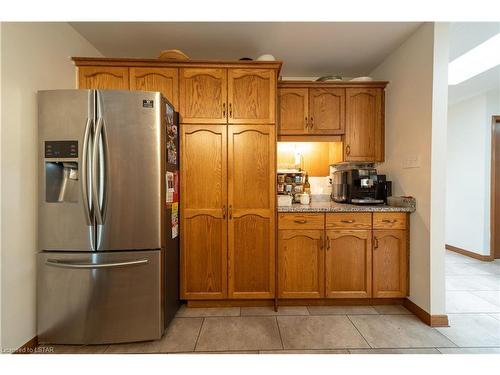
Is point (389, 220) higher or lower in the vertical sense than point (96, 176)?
lower

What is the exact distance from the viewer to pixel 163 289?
183 centimetres

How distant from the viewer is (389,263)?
2.27m

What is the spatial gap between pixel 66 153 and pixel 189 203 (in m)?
0.98

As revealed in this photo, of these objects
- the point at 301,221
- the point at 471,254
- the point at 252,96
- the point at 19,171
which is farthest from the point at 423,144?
the point at 19,171

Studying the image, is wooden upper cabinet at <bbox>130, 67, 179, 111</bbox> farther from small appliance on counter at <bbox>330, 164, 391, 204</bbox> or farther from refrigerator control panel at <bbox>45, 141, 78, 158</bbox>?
small appliance on counter at <bbox>330, 164, 391, 204</bbox>

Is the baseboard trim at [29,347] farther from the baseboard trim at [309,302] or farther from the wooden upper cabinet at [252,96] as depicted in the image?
the wooden upper cabinet at [252,96]

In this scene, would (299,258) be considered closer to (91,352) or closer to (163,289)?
(163,289)

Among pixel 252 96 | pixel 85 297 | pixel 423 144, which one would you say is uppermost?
pixel 252 96

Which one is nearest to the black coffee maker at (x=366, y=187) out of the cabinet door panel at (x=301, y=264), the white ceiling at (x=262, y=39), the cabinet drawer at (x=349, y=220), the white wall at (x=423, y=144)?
the white wall at (x=423, y=144)

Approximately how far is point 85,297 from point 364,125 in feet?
9.85

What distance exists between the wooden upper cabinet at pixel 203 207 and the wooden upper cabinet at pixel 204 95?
0.10 meters

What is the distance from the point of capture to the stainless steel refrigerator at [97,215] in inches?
66.3

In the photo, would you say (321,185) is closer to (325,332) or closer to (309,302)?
(309,302)
